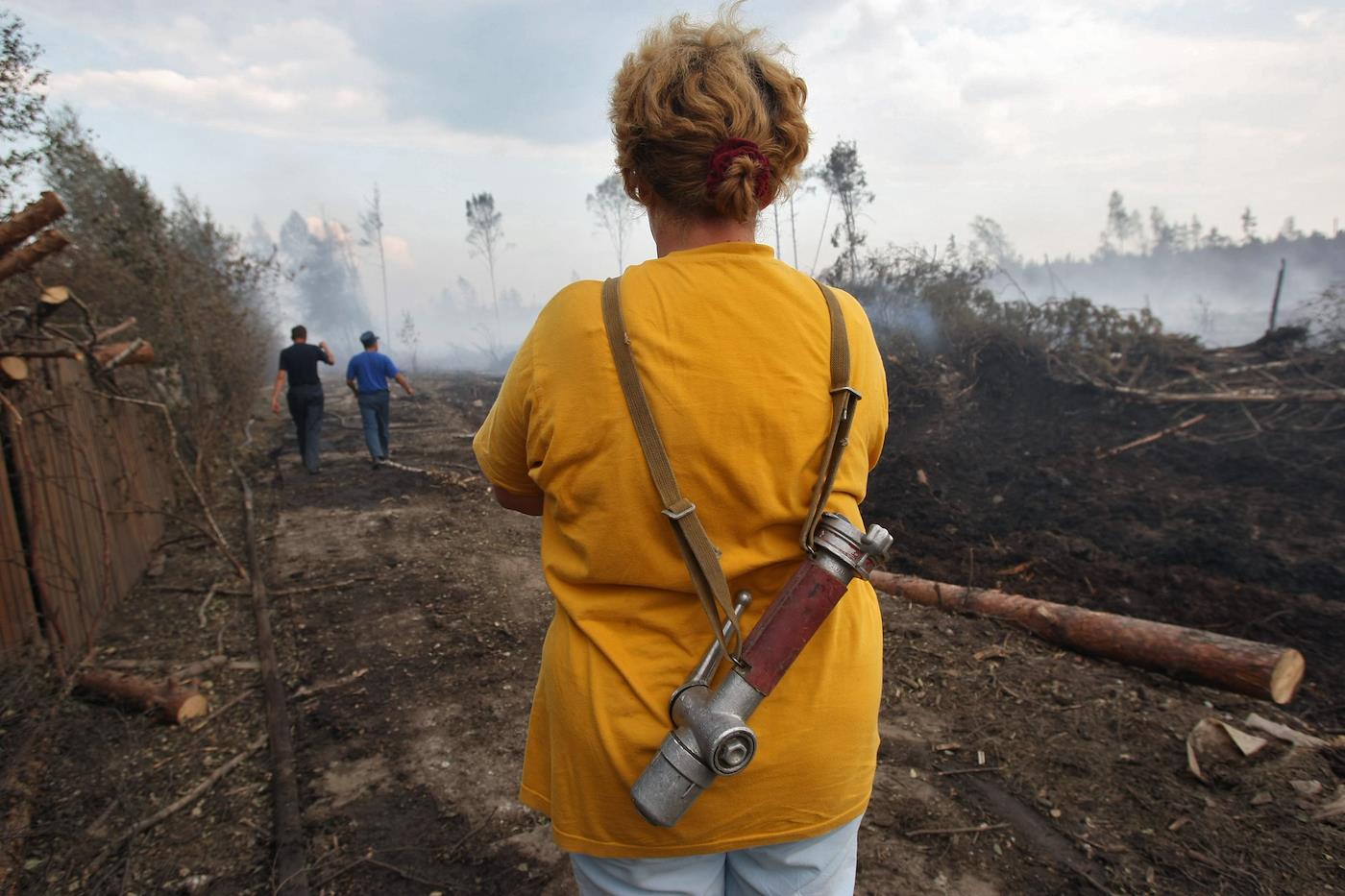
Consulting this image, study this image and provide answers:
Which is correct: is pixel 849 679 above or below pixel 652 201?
below

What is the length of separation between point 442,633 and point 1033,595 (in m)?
4.37

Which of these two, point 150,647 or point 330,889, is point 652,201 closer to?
point 330,889

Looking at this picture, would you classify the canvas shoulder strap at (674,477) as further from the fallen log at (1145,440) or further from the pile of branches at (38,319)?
the fallen log at (1145,440)

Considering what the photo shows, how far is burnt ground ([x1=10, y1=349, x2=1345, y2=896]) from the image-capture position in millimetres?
2934

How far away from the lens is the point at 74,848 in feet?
10.1

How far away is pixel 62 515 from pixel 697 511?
17.8 feet

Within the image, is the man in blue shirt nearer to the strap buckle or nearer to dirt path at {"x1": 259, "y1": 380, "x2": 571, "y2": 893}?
dirt path at {"x1": 259, "y1": 380, "x2": 571, "y2": 893}

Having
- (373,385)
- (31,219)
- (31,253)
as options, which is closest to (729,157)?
(31,219)

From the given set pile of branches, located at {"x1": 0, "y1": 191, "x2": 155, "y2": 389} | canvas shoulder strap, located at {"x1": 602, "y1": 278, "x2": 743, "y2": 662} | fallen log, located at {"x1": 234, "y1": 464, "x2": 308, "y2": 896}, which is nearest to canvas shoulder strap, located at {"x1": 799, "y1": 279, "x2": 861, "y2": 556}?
canvas shoulder strap, located at {"x1": 602, "y1": 278, "x2": 743, "y2": 662}

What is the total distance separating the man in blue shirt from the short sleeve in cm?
884

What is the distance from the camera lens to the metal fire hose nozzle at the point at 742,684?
3.50 ft

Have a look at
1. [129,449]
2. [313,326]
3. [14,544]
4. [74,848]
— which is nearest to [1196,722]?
[74,848]

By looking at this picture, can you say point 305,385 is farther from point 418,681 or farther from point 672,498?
point 672,498

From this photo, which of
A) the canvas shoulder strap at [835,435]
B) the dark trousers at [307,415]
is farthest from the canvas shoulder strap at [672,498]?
the dark trousers at [307,415]
